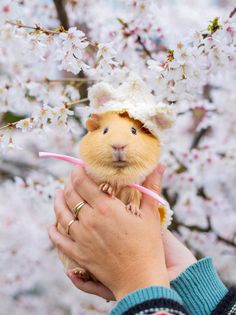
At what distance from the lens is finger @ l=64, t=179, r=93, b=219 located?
164 cm

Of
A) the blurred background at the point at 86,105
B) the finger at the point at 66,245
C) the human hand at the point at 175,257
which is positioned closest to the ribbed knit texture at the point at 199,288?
the human hand at the point at 175,257

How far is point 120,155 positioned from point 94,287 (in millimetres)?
522

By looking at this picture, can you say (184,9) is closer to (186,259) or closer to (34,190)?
(34,190)

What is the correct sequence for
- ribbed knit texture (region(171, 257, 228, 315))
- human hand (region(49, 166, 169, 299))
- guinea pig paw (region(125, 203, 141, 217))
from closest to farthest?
1. human hand (region(49, 166, 169, 299))
2. guinea pig paw (region(125, 203, 141, 217))
3. ribbed knit texture (region(171, 257, 228, 315))

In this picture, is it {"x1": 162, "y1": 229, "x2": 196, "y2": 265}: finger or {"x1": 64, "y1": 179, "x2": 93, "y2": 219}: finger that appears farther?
{"x1": 162, "y1": 229, "x2": 196, "y2": 265}: finger

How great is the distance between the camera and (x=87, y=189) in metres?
1.62

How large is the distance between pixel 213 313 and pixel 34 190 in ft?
5.51

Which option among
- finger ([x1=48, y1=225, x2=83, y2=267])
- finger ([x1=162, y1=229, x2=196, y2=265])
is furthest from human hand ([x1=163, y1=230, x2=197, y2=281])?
finger ([x1=48, y1=225, x2=83, y2=267])

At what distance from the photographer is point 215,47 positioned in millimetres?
1858

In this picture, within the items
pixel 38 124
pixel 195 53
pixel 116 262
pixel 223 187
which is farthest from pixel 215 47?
pixel 223 187

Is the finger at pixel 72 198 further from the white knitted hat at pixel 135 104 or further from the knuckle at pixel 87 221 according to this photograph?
the white knitted hat at pixel 135 104

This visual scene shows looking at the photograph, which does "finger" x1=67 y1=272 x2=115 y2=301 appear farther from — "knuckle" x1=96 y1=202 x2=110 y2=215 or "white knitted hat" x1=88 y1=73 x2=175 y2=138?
"white knitted hat" x1=88 y1=73 x2=175 y2=138

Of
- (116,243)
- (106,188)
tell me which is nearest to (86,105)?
(106,188)

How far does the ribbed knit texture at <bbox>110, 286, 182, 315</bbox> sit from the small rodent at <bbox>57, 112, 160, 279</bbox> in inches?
11.5
